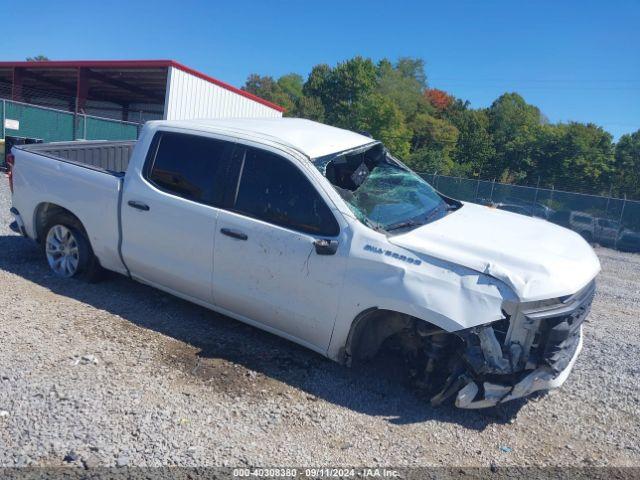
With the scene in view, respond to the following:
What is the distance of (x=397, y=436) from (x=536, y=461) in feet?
2.84

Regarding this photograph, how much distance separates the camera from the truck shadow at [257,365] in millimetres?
3580

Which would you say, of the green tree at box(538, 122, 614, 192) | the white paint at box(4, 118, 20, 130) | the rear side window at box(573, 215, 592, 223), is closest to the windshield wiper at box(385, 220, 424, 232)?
the rear side window at box(573, 215, 592, 223)

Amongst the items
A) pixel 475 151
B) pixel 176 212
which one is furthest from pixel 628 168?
pixel 176 212

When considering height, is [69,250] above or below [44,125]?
below

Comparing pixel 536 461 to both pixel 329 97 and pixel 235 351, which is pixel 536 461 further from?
pixel 329 97

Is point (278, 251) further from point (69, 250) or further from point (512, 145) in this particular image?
point (512, 145)

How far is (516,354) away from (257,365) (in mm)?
1919

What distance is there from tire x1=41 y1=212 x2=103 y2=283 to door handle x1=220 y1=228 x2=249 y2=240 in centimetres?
192

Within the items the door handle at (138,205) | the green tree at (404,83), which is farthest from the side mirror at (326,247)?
the green tree at (404,83)

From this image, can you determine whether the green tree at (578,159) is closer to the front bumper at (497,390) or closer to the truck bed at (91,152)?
the truck bed at (91,152)

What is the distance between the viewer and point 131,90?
91.1 feet

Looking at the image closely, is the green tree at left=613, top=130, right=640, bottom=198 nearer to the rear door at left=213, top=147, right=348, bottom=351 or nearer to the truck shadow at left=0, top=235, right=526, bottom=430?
the truck shadow at left=0, top=235, right=526, bottom=430

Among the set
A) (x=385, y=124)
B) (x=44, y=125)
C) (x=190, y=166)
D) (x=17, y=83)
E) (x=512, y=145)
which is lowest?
(x=190, y=166)

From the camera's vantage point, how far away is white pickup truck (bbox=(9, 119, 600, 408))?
3.21 m
